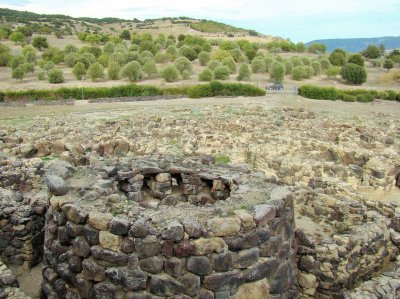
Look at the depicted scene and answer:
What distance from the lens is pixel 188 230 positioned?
6.08 m

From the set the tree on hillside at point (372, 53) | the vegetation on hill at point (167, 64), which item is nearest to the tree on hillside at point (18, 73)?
the vegetation on hill at point (167, 64)

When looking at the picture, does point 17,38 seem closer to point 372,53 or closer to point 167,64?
point 167,64

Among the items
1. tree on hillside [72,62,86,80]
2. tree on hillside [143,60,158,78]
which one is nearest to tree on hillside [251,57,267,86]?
tree on hillside [143,60,158,78]

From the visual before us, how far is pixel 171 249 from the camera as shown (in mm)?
6055

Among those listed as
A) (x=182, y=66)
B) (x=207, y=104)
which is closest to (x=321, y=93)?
(x=207, y=104)

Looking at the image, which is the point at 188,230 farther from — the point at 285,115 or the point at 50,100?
the point at 50,100

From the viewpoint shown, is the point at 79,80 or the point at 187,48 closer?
the point at 79,80

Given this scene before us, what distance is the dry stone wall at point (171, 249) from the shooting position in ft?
19.9

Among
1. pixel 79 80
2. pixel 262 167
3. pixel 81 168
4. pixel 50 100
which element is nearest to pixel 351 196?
pixel 262 167

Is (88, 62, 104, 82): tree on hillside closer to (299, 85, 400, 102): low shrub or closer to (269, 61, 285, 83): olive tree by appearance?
(269, 61, 285, 83): olive tree

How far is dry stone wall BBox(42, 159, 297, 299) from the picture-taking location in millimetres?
6078

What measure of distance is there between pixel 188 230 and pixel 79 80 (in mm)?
42850

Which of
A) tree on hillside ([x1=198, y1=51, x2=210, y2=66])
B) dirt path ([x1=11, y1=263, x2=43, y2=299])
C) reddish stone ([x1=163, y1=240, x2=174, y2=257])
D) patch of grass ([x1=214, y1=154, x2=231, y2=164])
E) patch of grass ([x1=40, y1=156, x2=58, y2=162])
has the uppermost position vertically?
reddish stone ([x1=163, y1=240, x2=174, y2=257])

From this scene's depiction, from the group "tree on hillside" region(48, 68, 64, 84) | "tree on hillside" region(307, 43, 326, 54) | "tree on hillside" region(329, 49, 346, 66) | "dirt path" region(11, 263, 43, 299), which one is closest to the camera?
"dirt path" region(11, 263, 43, 299)
